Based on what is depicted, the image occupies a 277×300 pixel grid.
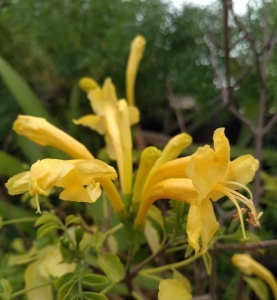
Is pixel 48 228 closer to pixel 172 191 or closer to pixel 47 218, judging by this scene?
pixel 47 218

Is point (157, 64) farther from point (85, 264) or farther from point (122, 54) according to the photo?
point (85, 264)

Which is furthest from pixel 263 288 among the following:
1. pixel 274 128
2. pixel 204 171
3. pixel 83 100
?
pixel 83 100

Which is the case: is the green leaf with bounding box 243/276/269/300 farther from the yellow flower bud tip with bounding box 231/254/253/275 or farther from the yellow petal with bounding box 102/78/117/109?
the yellow petal with bounding box 102/78/117/109

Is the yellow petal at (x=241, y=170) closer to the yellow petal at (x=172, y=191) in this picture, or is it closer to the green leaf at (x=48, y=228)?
the yellow petal at (x=172, y=191)

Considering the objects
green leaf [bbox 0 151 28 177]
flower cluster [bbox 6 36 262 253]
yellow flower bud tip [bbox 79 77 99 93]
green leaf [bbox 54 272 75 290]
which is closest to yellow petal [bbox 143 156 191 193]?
flower cluster [bbox 6 36 262 253]

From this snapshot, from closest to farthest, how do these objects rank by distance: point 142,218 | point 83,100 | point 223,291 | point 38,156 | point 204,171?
point 204,171
point 142,218
point 223,291
point 38,156
point 83,100

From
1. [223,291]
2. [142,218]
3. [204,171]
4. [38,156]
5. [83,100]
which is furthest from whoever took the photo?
[83,100]

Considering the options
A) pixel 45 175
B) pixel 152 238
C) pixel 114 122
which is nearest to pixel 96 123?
pixel 114 122
